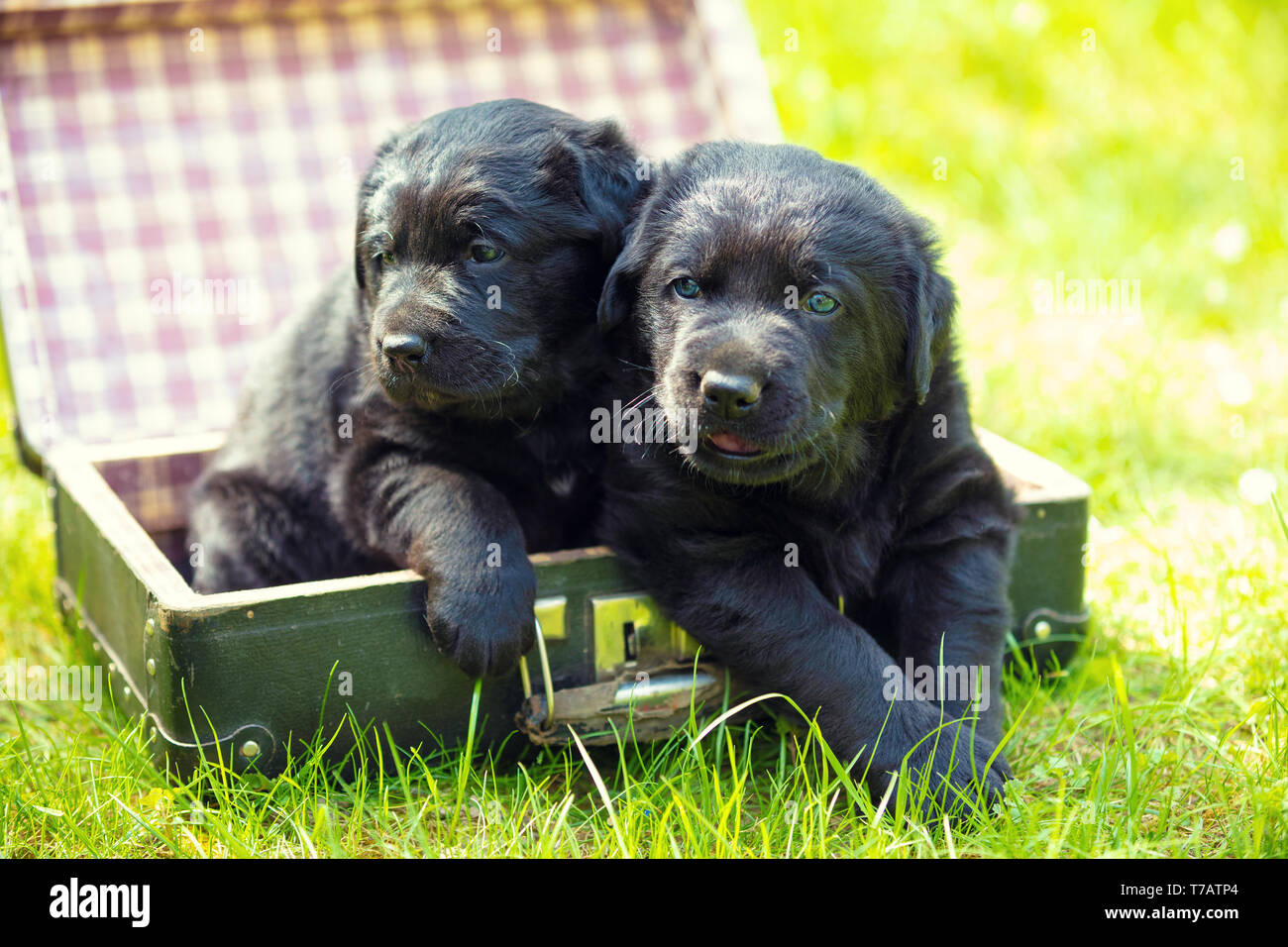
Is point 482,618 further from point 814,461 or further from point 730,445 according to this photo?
point 814,461

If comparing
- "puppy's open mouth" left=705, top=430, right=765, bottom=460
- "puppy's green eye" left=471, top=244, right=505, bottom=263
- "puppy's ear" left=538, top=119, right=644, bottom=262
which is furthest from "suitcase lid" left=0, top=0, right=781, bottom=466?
"puppy's open mouth" left=705, top=430, right=765, bottom=460

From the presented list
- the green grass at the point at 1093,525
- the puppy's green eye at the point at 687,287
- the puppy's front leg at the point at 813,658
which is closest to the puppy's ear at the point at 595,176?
the puppy's green eye at the point at 687,287

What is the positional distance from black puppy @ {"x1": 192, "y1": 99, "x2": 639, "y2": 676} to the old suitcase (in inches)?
6.7

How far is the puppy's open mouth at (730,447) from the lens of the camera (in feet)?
8.53

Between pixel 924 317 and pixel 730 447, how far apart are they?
477 millimetres

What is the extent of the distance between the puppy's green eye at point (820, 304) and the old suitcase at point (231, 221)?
68 cm

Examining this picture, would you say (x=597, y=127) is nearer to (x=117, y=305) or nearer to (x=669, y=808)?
(x=669, y=808)

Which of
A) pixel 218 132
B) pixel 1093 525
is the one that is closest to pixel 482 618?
pixel 1093 525

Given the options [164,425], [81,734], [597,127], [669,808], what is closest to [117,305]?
[164,425]

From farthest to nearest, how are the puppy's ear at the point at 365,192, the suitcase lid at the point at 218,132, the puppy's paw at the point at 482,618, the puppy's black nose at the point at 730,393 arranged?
the suitcase lid at the point at 218,132 → the puppy's ear at the point at 365,192 → the puppy's paw at the point at 482,618 → the puppy's black nose at the point at 730,393

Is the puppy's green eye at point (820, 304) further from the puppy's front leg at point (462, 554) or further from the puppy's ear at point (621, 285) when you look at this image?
the puppy's front leg at point (462, 554)

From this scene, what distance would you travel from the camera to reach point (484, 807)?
2.76 m

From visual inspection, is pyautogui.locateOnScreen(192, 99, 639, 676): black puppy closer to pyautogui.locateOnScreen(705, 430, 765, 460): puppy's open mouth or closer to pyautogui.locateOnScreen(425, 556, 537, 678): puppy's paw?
pyautogui.locateOnScreen(425, 556, 537, 678): puppy's paw

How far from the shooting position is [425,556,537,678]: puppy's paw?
2.72 meters
